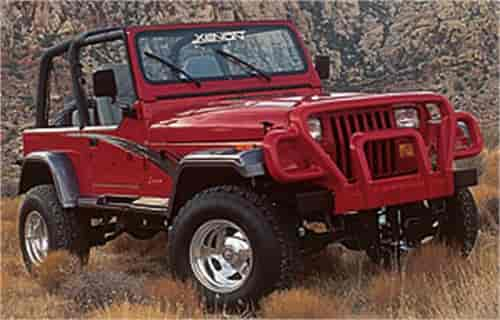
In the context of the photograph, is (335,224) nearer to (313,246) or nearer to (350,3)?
(313,246)

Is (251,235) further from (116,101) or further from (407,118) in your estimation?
(116,101)

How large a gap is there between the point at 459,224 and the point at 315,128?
1.72 metres

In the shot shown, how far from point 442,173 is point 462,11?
2560cm

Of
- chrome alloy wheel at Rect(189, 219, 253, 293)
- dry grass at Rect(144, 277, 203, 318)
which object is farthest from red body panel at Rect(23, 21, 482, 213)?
dry grass at Rect(144, 277, 203, 318)

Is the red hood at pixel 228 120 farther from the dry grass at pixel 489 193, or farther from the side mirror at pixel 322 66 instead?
the dry grass at pixel 489 193

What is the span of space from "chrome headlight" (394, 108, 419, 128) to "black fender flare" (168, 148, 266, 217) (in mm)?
1364

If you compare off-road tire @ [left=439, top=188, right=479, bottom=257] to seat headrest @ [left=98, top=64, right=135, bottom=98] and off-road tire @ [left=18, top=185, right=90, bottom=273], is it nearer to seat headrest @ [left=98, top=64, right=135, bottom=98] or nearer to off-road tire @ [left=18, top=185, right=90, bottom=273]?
seat headrest @ [left=98, top=64, right=135, bottom=98]

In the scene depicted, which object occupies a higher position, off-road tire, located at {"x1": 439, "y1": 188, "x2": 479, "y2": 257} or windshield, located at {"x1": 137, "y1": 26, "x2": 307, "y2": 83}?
windshield, located at {"x1": 137, "y1": 26, "x2": 307, "y2": 83}

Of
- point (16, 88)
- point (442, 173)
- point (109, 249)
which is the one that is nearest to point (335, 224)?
point (442, 173)

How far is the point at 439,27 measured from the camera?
3225cm

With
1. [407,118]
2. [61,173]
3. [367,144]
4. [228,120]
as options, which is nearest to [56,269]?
[61,173]

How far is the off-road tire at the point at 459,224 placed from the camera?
8.27m

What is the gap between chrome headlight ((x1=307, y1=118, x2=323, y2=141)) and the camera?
726 centimetres

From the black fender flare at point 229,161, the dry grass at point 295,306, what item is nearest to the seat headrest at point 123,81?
the black fender flare at point 229,161
